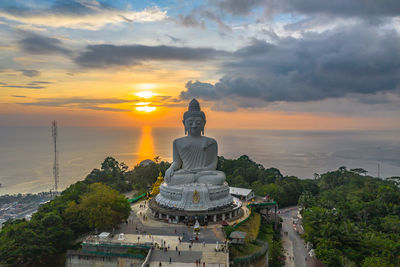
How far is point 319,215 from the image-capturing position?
24109mm

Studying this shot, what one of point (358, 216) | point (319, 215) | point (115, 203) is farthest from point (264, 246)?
point (358, 216)

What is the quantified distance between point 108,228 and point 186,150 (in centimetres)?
990

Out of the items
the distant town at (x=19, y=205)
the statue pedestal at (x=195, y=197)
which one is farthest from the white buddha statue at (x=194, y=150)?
the distant town at (x=19, y=205)

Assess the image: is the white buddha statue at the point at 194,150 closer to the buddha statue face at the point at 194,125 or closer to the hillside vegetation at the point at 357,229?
the buddha statue face at the point at 194,125

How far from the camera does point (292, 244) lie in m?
28.2

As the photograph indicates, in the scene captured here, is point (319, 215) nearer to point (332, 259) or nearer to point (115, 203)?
point (332, 259)

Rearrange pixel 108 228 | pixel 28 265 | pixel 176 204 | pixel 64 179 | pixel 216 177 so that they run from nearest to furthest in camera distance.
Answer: pixel 28 265, pixel 108 228, pixel 176 204, pixel 216 177, pixel 64 179

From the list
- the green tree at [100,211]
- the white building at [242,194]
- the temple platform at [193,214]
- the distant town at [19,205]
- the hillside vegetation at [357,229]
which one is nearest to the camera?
the hillside vegetation at [357,229]

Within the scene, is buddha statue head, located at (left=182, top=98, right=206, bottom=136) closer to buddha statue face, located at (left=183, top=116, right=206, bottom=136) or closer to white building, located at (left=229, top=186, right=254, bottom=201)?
buddha statue face, located at (left=183, top=116, right=206, bottom=136)

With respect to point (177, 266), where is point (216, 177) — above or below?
above

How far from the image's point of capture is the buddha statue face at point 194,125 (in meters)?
29.0

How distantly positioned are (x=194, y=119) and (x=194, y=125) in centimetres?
65

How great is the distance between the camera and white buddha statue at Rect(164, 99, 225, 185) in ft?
93.1

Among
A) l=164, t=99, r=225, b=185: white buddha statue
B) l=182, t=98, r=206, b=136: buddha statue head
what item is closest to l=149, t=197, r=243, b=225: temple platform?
l=164, t=99, r=225, b=185: white buddha statue
